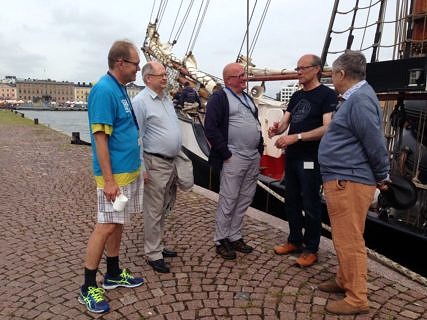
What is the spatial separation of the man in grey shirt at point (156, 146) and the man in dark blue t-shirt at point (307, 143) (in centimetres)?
100

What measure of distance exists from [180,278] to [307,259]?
3.88 ft

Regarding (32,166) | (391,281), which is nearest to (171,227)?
(391,281)

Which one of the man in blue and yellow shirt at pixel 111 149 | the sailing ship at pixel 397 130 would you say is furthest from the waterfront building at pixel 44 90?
the man in blue and yellow shirt at pixel 111 149

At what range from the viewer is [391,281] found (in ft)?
10.9

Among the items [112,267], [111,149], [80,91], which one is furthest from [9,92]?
[111,149]

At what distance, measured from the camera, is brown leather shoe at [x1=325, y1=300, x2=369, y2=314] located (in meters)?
2.79

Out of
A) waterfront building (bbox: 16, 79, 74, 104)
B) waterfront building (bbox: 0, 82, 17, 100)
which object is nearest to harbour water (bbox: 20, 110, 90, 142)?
waterfront building (bbox: 16, 79, 74, 104)

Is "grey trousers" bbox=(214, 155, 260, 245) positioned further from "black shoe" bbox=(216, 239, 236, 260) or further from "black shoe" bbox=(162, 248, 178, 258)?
"black shoe" bbox=(162, 248, 178, 258)

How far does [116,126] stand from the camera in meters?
2.82

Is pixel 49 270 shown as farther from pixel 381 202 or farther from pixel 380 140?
pixel 381 202

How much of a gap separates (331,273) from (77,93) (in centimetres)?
14229

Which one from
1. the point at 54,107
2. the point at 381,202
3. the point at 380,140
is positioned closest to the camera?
the point at 380,140

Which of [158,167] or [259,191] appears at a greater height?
[158,167]

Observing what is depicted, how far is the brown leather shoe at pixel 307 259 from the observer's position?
3.59m
